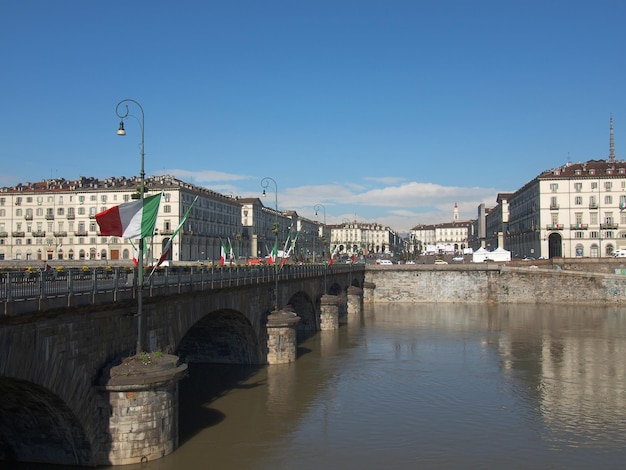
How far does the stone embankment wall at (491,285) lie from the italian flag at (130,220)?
240 feet

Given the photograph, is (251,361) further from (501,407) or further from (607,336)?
(607,336)

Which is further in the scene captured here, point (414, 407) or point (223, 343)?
point (223, 343)

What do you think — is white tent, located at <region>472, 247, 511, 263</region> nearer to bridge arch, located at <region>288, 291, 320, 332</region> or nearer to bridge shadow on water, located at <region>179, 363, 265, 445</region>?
bridge arch, located at <region>288, 291, 320, 332</region>

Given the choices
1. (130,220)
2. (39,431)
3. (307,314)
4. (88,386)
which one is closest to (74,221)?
(307,314)

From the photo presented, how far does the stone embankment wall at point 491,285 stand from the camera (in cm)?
8488

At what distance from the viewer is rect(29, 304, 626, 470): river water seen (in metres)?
23.5

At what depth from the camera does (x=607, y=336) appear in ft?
183

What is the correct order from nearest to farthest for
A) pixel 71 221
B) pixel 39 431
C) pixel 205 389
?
pixel 39 431, pixel 205 389, pixel 71 221

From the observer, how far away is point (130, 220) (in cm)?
2123

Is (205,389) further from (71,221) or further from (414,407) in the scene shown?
(71,221)

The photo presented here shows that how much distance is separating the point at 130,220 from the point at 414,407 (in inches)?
690

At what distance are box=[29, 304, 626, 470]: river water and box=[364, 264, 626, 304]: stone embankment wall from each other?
32.6m

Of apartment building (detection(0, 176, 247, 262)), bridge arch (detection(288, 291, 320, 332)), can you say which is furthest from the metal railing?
apartment building (detection(0, 176, 247, 262))

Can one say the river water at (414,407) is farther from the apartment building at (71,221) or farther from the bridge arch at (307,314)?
the apartment building at (71,221)
